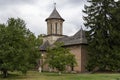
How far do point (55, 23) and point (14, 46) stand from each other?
114 feet

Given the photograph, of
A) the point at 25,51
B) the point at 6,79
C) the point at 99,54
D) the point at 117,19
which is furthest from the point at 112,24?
the point at 6,79

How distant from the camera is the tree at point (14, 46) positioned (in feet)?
145

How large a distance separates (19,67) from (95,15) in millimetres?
19097

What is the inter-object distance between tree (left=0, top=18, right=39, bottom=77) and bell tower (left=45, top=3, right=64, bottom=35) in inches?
1199

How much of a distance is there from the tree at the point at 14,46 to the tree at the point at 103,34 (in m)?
13.2

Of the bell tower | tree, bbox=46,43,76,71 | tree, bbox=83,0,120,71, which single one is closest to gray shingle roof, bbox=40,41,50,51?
the bell tower

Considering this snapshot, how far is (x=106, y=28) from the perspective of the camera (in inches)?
2192

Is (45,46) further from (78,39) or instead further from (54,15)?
(78,39)

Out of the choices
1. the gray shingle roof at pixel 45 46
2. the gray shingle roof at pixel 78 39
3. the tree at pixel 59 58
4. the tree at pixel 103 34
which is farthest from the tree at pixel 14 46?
the gray shingle roof at pixel 45 46

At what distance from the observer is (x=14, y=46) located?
150 ft

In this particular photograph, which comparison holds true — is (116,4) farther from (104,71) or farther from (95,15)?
(104,71)

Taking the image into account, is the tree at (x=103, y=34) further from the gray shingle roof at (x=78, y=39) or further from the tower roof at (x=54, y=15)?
the tower roof at (x=54, y=15)

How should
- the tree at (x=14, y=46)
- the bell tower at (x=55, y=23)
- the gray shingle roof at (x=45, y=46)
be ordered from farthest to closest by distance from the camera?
1. the bell tower at (x=55, y=23)
2. the gray shingle roof at (x=45, y=46)
3. the tree at (x=14, y=46)

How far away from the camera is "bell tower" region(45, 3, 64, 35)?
7969 centimetres
